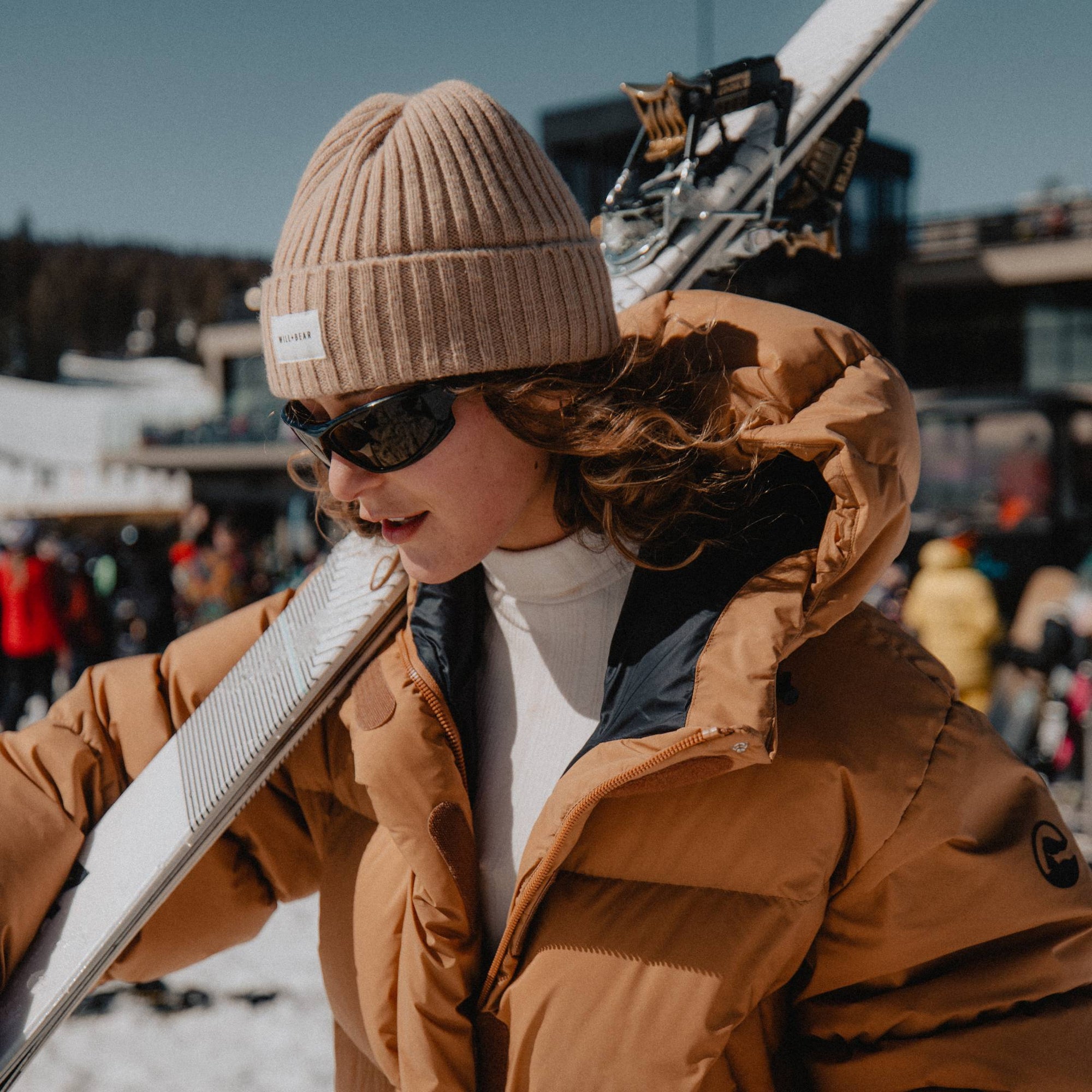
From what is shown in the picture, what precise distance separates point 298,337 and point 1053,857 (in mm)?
1011

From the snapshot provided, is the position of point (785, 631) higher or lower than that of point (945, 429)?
higher

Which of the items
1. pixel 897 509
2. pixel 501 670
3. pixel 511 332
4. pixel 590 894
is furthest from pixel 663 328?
pixel 590 894

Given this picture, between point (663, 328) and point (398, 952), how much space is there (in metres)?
0.84

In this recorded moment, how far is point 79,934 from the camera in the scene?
1.26 m

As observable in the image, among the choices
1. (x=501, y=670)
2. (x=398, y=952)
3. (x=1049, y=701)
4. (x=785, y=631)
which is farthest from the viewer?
(x=1049, y=701)

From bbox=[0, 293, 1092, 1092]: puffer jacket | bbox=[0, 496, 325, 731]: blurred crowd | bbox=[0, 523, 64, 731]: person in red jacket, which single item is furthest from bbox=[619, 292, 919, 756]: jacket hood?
bbox=[0, 523, 64, 731]: person in red jacket

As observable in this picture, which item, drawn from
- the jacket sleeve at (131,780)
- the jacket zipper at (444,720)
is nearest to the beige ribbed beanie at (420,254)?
the jacket zipper at (444,720)

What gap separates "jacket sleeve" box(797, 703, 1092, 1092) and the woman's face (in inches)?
21.8

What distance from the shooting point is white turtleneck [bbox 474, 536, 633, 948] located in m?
1.22

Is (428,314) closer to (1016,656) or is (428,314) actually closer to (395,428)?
(395,428)

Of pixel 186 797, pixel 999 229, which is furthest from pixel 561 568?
pixel 999 229

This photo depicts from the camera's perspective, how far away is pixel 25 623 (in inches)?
274

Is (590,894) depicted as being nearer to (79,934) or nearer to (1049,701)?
(79,934)

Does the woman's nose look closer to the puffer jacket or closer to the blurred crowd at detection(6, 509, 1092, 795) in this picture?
the puffer jacket
